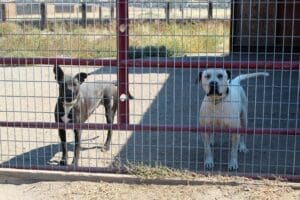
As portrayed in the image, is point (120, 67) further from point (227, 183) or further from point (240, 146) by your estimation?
point (240, 146)

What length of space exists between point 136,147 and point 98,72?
5634mm

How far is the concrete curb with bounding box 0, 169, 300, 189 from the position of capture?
5.04 meters

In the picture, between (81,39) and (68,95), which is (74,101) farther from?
(81,39)

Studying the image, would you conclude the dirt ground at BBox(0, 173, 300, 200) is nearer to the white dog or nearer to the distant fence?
the white dog

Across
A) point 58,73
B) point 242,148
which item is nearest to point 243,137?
point 242,148

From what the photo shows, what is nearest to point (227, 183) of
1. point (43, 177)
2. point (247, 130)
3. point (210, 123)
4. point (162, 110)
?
point (247, 130)

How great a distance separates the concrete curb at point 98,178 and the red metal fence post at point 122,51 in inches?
21.6

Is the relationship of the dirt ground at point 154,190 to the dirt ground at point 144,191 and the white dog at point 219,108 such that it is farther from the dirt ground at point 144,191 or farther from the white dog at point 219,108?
the white dog at point 219,108

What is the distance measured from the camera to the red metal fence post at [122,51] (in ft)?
16.0

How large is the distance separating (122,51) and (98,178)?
48.2 inches

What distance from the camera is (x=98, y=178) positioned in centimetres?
518

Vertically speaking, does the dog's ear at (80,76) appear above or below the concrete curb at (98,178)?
above

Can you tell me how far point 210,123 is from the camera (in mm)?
5719

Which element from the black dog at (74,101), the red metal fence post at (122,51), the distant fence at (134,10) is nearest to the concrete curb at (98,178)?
the black dog at (74,101)
